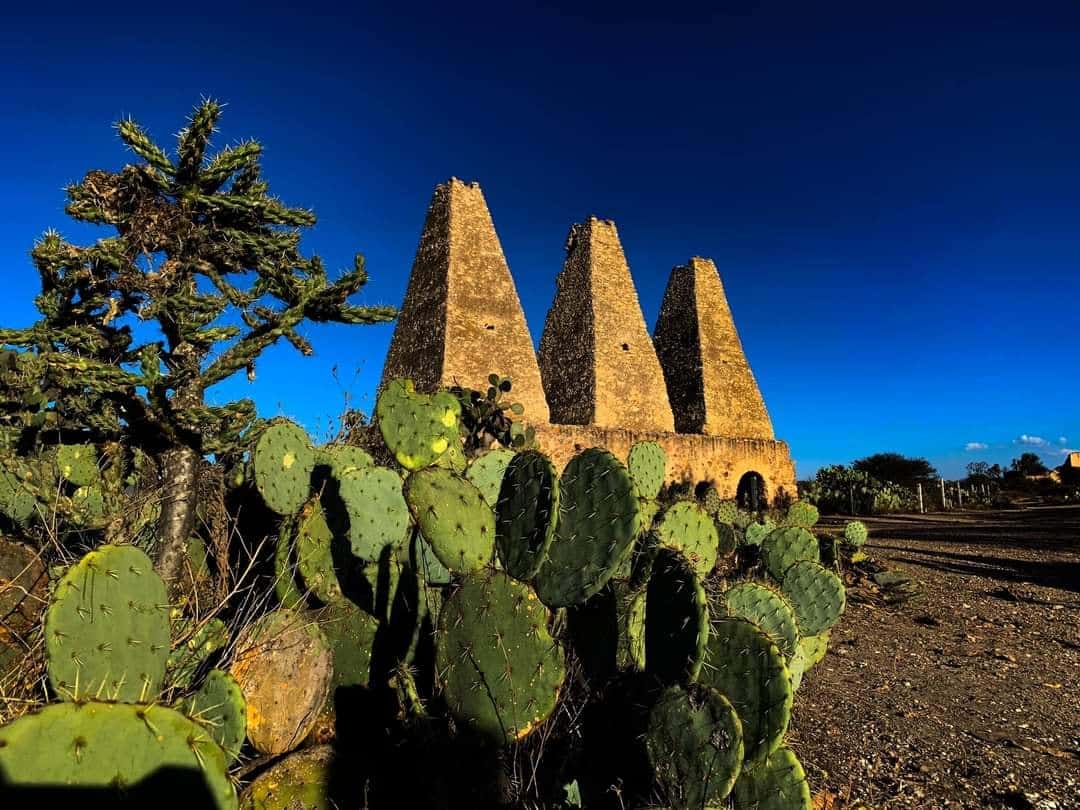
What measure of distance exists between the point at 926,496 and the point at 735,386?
903cm

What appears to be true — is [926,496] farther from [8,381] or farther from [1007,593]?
[8,381]

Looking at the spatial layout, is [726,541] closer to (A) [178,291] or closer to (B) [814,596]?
(B) [814,596]

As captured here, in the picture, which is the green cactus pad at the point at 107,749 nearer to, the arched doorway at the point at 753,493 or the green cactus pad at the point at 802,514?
the green cactus pad at the point at 802,514

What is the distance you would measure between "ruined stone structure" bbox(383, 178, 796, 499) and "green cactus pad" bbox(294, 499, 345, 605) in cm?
902

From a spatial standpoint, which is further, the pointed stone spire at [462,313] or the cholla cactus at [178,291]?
the pointed stone spire at [462,313]

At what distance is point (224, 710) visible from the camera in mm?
2006

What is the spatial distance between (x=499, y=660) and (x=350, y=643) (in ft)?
2.65

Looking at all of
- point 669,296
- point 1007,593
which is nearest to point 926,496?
point 669,296

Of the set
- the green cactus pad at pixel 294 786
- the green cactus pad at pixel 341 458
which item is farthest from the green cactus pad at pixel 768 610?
the green cactus pad at pixel 341 458

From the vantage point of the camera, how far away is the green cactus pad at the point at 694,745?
69.7 inches

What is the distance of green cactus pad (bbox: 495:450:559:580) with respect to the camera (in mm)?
2283

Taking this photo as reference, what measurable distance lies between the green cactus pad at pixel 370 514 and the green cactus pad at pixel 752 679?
1.45 m

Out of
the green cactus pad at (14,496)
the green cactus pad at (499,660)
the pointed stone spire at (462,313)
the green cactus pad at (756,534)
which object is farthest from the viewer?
the pointed stone spire at (462,313)

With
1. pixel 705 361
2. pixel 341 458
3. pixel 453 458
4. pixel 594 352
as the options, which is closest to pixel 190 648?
pixel 341 458
